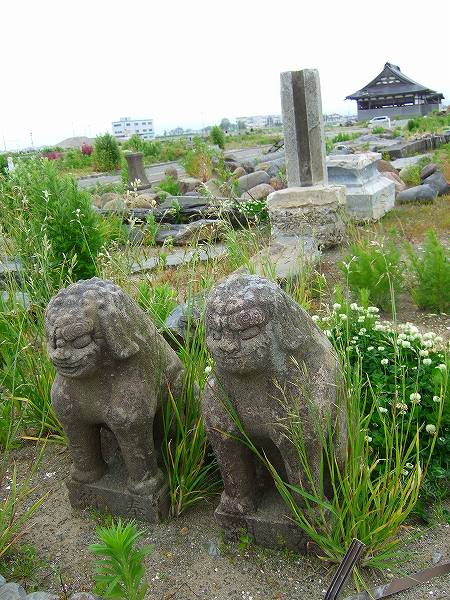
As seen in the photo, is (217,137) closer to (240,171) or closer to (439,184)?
(240,171)

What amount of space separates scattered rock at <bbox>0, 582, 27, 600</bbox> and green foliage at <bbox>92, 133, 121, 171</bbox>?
783 inches

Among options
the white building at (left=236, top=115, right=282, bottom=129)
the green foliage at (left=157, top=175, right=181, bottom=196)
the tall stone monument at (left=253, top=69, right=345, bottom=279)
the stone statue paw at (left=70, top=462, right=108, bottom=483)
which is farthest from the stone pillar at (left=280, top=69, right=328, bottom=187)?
the white building at (left=236, top=115, right=282, bottom=129)

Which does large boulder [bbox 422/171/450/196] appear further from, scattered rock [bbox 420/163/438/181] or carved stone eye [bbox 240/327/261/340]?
carved stone eye [bbox 240/327/261/340]

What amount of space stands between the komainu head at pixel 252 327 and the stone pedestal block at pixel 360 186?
258 inches

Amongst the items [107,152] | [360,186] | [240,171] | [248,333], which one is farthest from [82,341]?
[107,152]

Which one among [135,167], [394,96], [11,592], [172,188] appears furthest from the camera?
[394,96]

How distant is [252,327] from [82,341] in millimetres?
666

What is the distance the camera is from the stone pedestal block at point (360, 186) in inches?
341

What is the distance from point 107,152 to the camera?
20.9m

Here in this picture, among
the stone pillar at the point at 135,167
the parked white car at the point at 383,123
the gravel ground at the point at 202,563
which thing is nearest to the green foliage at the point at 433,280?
the gravel ground at the point at 202,563

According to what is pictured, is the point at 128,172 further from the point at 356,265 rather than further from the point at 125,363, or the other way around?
the point at 125,363

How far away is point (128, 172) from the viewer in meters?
14.6

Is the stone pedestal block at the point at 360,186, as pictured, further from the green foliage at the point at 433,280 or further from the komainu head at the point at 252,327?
the komainu head at the point at 252,327

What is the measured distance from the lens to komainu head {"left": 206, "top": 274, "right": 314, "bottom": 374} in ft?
6.57
